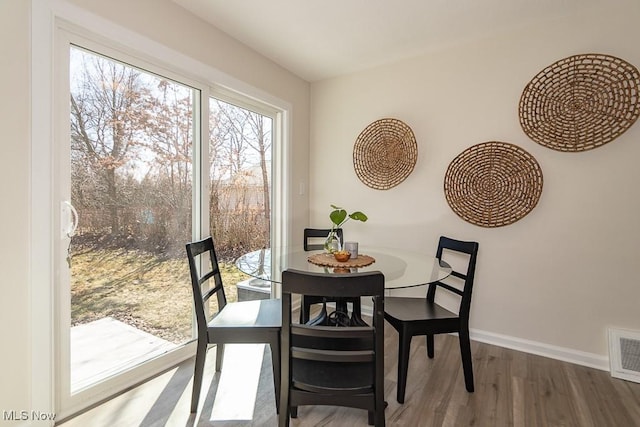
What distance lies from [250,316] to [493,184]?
206 cm

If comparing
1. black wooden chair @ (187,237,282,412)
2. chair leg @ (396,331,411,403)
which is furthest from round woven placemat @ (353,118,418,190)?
black wooden chair @ (187,237,282,412)

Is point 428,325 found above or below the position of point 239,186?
below

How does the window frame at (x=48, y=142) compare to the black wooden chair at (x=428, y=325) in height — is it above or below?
above

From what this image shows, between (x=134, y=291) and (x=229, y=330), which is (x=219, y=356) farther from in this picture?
(x=134, y=291)

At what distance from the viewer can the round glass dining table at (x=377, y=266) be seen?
5.50 feet

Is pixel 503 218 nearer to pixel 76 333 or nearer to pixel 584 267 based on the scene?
pixel 584 267

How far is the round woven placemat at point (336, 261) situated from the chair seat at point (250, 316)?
0.38m

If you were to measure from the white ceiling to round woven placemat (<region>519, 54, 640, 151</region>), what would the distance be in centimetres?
42

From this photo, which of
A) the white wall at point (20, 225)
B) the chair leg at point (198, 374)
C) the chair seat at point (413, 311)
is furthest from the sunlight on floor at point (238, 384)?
the chair seat at point (413, 311)

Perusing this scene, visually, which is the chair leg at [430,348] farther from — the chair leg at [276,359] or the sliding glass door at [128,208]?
the sliding glass door at [128,208]

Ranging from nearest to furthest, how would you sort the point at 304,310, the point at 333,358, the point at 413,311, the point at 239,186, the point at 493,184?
the point at 333,358 → the point at 413,311 → the point at 304,310 → the point at 493,184 → the point at 239,186

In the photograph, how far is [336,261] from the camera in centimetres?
196

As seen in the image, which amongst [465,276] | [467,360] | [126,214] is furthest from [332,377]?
[126,214]

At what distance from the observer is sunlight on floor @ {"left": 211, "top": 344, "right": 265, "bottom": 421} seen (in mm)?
1678
